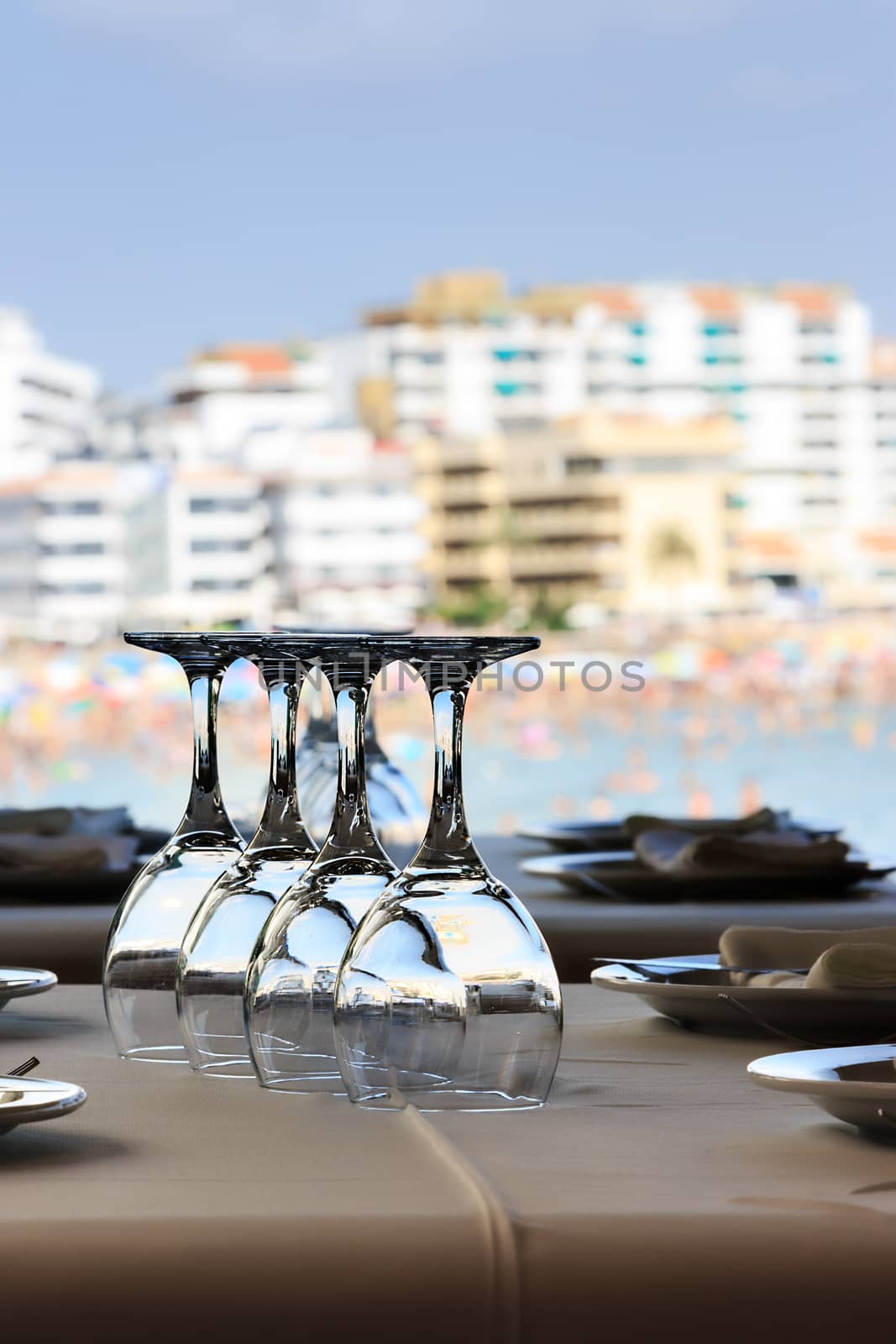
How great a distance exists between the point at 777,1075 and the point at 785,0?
5526cm

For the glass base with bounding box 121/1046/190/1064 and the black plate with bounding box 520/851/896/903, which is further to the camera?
the black plate with bounding box 520/851/896/903

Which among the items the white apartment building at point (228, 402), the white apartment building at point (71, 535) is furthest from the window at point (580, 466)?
the white apartment building at point (71, 535)

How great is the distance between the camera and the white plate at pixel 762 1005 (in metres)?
0.78

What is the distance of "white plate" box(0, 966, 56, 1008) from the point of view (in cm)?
89

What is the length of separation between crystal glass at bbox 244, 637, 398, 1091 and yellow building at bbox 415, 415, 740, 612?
162ft

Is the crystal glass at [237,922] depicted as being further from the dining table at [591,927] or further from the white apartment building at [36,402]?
the white apartment building at [36,402]

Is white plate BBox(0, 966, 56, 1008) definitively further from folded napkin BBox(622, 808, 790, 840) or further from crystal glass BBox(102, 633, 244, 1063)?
folded napkin BBox(622, 808, 790, 840)

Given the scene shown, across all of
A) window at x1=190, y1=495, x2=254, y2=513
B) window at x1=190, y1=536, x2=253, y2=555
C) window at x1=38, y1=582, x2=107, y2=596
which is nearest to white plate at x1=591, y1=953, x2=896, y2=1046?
window at x1=190, y1=536, x2=253, y2=555

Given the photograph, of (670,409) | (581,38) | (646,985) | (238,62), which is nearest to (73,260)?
(238,62)

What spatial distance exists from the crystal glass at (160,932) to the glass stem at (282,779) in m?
0.03

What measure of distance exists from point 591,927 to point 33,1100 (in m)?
0.65

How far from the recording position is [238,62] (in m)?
50.2

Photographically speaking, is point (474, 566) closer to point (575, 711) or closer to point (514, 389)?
point (514, 389)

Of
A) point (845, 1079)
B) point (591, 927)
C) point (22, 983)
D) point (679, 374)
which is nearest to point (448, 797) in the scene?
point (845, 1079)
